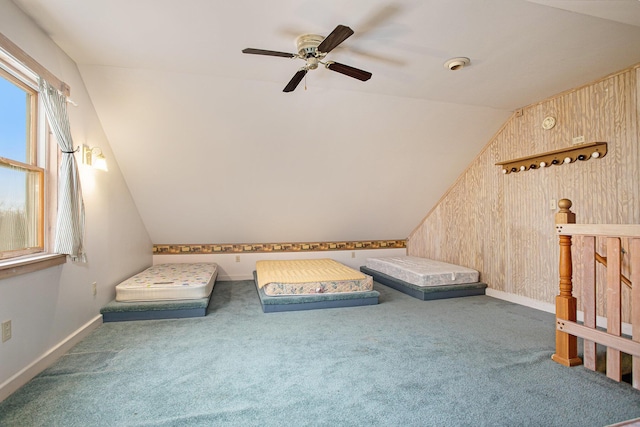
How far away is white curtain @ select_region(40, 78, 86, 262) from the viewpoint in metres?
2.33

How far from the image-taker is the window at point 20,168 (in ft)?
6.79

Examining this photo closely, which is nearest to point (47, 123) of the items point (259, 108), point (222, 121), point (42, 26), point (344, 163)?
point (42, 26)

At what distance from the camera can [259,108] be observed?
3.40 m

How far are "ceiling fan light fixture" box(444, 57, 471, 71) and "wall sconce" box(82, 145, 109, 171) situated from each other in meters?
3.45

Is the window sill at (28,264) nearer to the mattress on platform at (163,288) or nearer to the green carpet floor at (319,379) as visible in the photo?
the green carpet floor at (319,379)

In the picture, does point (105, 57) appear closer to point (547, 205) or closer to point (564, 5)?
point (564, 5)

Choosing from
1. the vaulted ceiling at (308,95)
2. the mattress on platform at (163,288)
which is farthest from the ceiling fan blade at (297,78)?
the mattress on platform at (163,288)

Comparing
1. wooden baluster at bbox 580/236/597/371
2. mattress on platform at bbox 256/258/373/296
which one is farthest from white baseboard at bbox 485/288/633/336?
mattress on platform at bbox 256/258/373/296

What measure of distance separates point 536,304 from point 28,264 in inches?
191

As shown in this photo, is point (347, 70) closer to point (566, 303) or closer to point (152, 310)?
point (566, 303)

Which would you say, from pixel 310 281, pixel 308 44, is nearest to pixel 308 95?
pixel 308 44

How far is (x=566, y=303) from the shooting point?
2.32 m

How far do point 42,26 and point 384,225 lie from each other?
16.2 feet

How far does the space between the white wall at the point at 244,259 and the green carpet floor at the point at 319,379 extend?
2012mm
